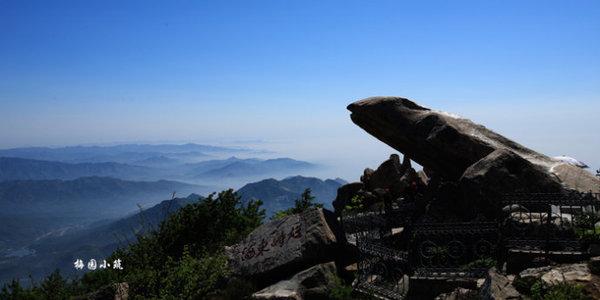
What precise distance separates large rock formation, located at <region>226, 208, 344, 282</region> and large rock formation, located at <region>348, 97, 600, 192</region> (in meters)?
5.85

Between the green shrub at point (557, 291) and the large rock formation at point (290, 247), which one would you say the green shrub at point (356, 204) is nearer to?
the large rock formation at point (290, 247)

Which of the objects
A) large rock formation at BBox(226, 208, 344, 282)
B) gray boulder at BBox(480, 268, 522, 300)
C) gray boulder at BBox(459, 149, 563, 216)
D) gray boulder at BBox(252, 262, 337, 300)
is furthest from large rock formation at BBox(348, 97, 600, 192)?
gray boulder at BBox(480, 268, 522, 300)

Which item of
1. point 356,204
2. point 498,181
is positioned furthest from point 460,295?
point 356,204

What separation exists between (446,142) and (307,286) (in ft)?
34.9

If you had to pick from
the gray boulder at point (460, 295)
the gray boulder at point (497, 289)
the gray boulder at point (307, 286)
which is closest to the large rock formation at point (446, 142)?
the gray boulder at point (460, 295)

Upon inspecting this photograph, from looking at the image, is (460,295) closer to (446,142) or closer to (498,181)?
(498,181)

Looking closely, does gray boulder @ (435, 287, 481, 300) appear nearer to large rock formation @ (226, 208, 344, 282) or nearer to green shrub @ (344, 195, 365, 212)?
large rock formation @ (226, 208, 344, 282)

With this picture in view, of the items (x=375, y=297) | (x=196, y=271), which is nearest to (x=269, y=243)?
(x=196, y=271)

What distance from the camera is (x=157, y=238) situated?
27.1 meters

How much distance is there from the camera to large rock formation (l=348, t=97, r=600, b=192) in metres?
18.8

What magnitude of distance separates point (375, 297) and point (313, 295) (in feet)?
7.60

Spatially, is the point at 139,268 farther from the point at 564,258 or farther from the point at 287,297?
the point at 564,258

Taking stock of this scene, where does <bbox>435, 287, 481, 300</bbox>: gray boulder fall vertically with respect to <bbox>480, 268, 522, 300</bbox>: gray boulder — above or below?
below

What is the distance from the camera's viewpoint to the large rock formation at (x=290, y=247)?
692 inches
